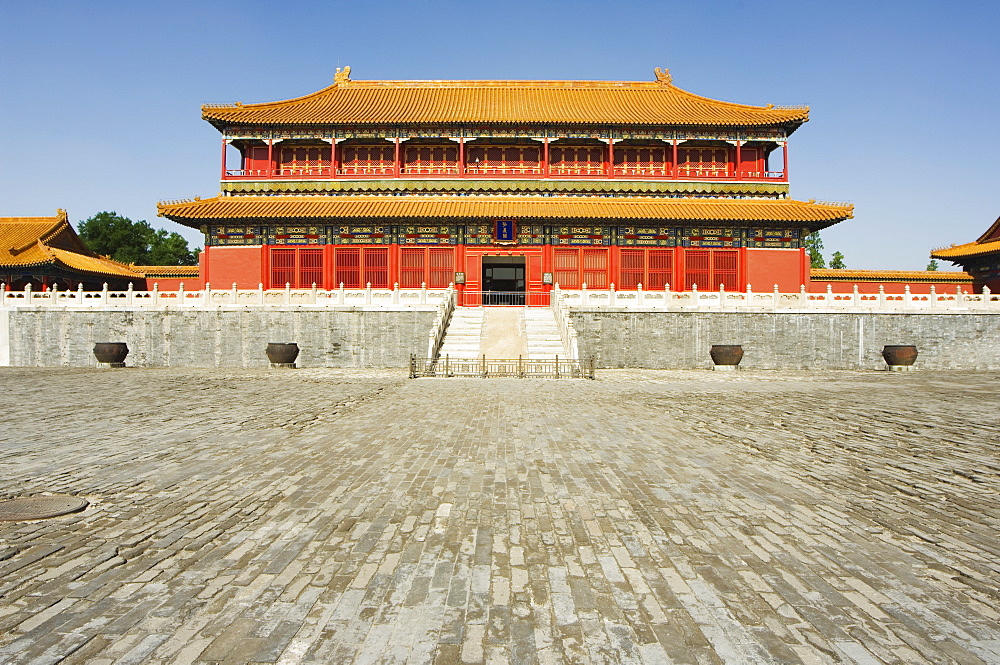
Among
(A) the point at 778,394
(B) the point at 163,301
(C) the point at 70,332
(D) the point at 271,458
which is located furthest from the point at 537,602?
(C) the point at 70,332

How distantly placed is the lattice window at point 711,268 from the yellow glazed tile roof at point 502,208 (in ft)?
6.76

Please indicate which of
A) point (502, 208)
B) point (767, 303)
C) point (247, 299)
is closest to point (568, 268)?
point (502, 208)

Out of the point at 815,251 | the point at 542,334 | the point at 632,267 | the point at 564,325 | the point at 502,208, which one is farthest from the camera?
the point at 815,251

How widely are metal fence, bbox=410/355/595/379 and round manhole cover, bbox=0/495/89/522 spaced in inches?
524

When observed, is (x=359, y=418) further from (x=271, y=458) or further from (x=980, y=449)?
(x=980, y=449)

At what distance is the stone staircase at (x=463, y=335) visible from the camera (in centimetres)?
2167

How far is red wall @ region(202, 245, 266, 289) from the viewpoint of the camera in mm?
30141

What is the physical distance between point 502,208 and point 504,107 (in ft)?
26.2

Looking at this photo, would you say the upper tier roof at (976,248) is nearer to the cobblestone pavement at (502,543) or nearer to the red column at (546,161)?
the red column at (546,161)

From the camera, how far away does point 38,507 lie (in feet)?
17.6

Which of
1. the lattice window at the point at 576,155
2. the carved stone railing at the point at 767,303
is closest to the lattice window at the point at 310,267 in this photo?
the carved stone railing at the point at 767,303

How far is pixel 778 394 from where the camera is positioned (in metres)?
14.9

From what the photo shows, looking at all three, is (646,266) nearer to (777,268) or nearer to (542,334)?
(777,268)

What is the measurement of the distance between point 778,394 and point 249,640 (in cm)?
1431
